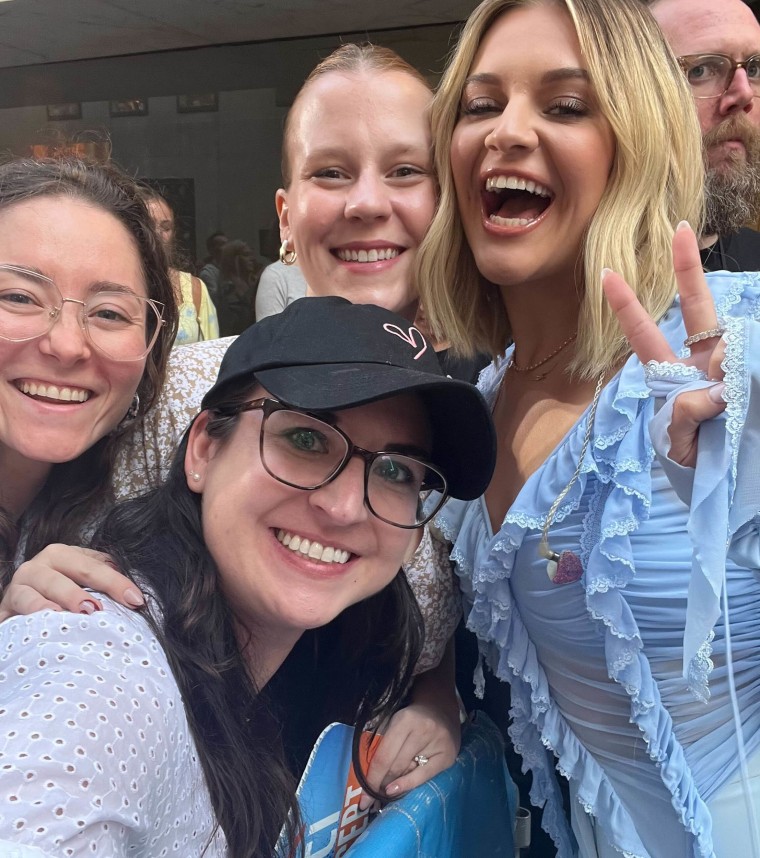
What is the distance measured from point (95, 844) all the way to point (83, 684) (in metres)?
0.15

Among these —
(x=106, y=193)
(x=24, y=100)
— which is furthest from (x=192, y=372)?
(x=24, y=100)

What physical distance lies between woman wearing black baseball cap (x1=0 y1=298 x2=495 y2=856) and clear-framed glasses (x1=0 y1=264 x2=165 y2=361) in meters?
0.24

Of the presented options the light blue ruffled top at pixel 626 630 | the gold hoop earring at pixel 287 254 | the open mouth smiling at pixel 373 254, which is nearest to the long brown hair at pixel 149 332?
the open mouth smiling at pixel 373 254

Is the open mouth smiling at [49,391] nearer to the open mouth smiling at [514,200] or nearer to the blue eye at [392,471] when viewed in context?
the blue eye at [392,471]

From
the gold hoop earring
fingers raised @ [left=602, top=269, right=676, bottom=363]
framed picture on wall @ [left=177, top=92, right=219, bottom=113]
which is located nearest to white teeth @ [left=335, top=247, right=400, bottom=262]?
the gold hoop earring

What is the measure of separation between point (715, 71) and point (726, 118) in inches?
4.9

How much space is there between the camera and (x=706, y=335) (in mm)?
932

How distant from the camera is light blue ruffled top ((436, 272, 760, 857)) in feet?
3.92

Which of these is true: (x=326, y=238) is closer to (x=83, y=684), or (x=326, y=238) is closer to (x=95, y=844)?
(x=83, y=684)

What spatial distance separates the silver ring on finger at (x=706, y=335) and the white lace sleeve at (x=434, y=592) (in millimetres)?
721

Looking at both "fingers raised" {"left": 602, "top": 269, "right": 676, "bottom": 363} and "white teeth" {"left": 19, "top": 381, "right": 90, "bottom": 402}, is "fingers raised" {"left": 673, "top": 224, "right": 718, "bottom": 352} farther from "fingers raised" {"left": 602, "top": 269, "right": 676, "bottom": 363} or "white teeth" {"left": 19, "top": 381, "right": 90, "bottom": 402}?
"white teeth" {"left": 19, "top": 381, "right": 90, "bottom": 402}

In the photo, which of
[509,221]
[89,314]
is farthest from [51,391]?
[509,221]

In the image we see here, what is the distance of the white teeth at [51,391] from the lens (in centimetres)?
125

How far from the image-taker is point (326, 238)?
181 centimetres
